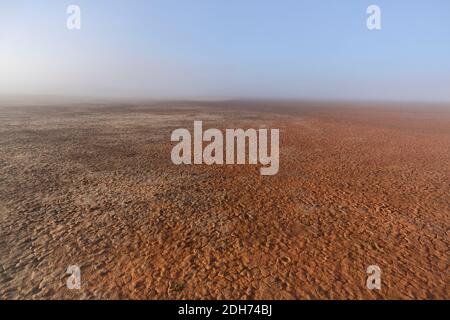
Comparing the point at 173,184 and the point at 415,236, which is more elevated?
the point at 173,184

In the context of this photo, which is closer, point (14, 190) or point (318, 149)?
point (14, 190)

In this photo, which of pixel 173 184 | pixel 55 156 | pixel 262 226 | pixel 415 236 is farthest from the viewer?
pixel 55 156

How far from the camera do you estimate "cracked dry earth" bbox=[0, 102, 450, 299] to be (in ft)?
18.5

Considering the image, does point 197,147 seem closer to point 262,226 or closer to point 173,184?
point 173,184

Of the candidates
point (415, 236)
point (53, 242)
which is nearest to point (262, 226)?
point (415, 236)

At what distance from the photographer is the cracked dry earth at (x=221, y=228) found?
565 centimetres

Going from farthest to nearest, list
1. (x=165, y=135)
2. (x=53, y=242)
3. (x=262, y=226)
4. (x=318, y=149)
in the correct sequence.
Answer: (x=165, y=135)
(x=318, y=149)
(x=262, y=226)
(x=53, y=242)

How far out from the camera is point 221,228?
7984mm

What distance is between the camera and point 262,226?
8086mm
